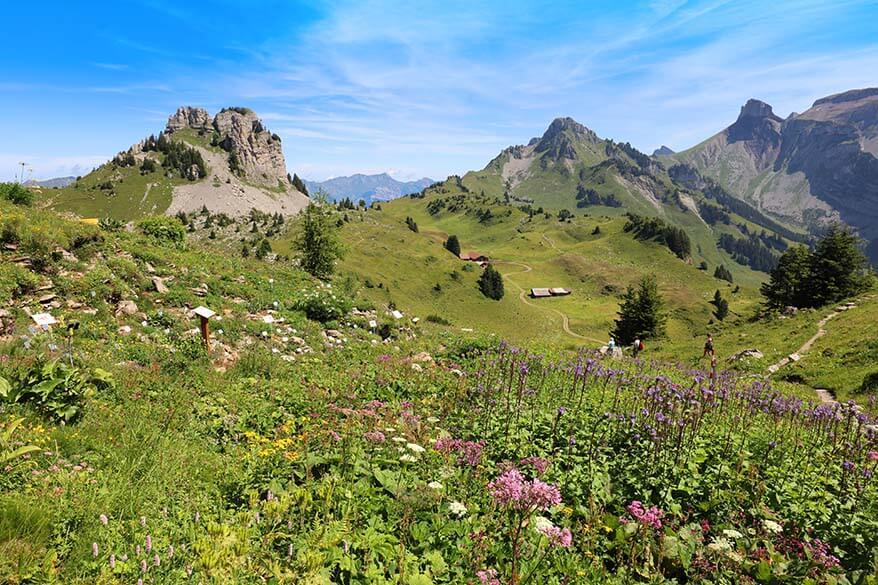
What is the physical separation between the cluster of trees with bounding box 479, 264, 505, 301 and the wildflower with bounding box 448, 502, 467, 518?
103 meters

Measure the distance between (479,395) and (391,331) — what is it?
1162cm

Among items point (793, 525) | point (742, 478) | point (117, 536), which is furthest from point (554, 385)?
point (117, 536)

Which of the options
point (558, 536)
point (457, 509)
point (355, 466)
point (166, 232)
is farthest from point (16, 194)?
point (558, 536)

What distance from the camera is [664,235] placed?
180000 millimetres

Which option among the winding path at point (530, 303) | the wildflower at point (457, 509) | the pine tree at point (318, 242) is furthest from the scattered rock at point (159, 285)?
the winding path at point (530, 303)

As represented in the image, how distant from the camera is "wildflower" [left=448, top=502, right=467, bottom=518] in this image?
5.74 metres

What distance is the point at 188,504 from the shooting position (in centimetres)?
589

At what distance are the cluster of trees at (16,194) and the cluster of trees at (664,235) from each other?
190266 mm

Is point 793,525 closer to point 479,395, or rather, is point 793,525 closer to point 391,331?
point 479,395

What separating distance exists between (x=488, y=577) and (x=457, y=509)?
966 millimetres

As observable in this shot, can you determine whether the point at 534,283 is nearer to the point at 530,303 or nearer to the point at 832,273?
A: the point at 530,303

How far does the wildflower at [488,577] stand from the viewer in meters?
4.75

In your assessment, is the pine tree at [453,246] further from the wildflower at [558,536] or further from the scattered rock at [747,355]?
the wildflower at [558,536]

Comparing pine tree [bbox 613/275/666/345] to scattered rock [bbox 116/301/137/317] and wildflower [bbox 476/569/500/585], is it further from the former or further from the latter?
wildflower [bbox 476/569/500/585]
